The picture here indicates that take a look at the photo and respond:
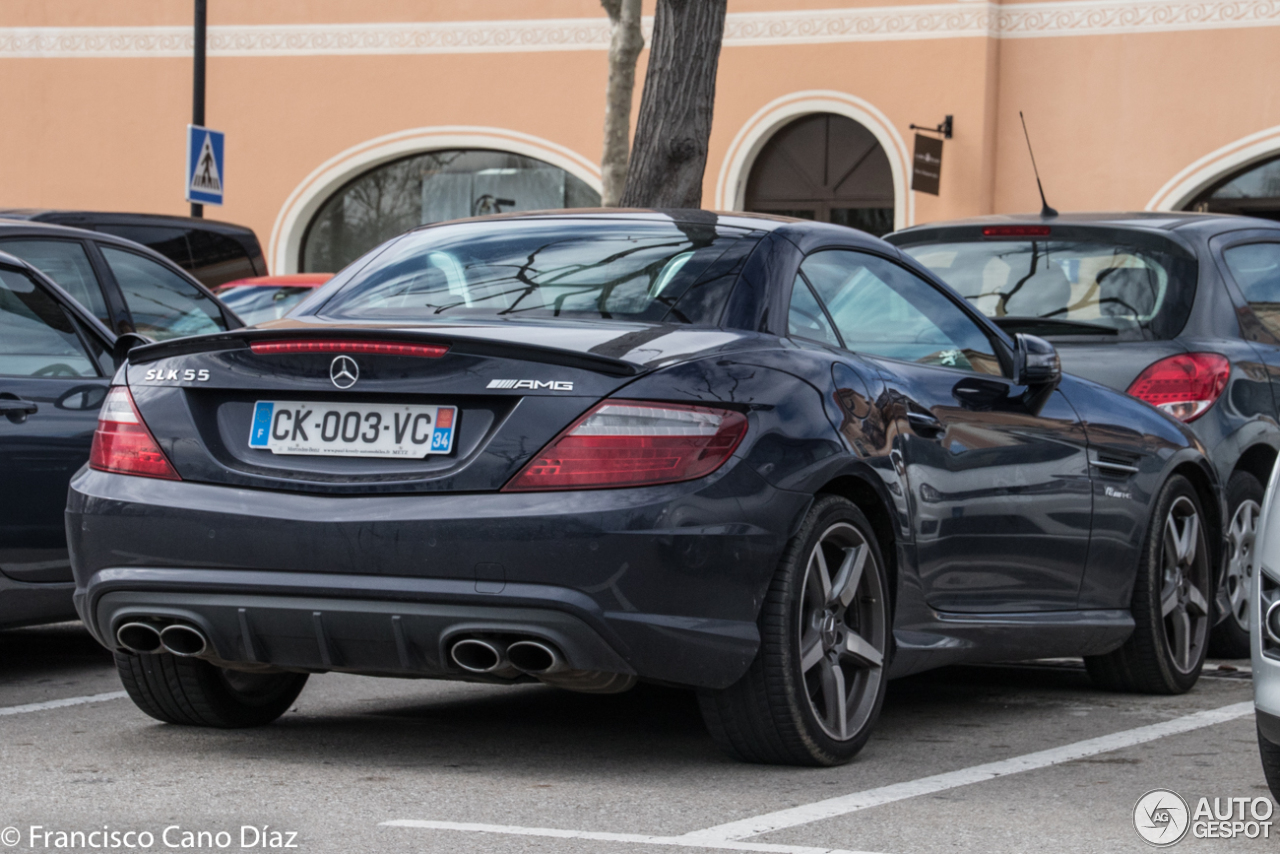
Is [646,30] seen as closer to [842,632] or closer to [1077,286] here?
[1077,286]

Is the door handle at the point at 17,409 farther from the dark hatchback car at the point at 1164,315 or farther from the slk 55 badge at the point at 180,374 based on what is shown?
the dark hatchback car at the point at 1164,315

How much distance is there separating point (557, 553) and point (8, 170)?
22.6 meters

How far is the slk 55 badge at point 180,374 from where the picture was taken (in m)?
4.80

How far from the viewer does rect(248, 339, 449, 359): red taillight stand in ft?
15.1

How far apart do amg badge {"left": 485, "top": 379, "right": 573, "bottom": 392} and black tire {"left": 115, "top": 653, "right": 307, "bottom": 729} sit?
1.39 meters

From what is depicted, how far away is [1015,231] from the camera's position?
7.84 meters

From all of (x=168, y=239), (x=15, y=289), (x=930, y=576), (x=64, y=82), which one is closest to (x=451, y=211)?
(x=64, y=82)

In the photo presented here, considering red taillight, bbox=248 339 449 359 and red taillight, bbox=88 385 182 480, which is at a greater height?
red taillight, bbox=248 339 449 359

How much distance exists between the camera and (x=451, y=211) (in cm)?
2442

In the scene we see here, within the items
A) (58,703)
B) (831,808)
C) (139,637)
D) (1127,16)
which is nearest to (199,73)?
(1127,16)

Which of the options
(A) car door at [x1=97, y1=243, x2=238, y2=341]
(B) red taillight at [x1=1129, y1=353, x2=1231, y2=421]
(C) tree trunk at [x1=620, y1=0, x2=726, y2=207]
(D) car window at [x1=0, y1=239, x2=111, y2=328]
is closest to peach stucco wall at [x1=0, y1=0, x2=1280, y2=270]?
(C) tree trunk at [x1=620, y1=0, x2=726, y2=207]

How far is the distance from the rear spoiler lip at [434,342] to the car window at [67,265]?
→ 2.68 meters

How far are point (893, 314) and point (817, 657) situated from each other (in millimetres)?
1264

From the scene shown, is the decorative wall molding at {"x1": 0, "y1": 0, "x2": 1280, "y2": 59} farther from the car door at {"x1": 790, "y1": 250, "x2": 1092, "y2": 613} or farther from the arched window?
the car door at {"x1": 790, "y1": 250, "x2": 1092, "y2": 613}
